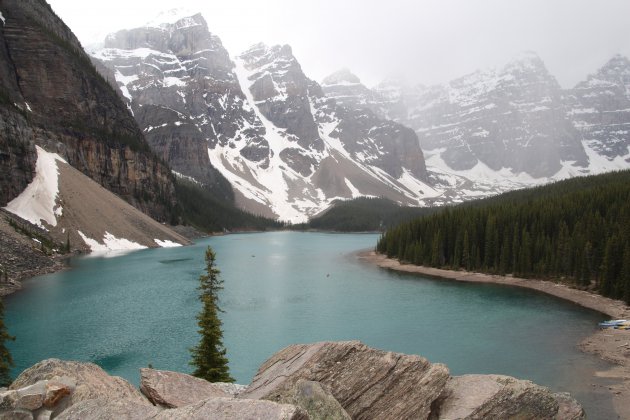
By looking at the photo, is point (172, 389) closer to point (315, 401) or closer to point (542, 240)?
point (315, 401)

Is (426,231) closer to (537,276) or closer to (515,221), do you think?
(515,221)

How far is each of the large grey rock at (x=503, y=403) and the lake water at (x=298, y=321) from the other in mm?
17461

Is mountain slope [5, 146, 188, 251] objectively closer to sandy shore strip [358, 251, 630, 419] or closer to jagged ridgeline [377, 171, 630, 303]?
sandy shore strip [358, 251, 630, 419]

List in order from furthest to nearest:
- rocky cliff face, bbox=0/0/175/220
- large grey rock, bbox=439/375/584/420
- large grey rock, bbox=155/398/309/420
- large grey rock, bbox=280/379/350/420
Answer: rocky cliff face, bbox=0/0/175/220 → large grey rock, bbox=439/375/584/420 → large grey rock, bbox=280/379/350/420 → large grey rock, bbox=155/398/309/420

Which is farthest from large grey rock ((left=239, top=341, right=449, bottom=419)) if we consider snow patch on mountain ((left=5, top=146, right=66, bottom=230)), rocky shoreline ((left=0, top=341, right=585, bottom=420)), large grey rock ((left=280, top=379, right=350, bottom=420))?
snow patch on mountain ((left=5, top=146, right=66, bottom=230))

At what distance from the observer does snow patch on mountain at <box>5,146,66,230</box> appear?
10244 cm

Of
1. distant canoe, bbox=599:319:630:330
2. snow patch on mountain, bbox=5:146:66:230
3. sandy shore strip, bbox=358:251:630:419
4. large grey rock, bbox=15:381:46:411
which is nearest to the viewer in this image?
large grey rock, bbox=15:381:46:411

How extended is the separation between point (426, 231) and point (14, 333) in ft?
266

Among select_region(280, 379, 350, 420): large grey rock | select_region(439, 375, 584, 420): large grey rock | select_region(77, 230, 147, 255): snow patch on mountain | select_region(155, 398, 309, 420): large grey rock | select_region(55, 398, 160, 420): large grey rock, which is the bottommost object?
select_region(77, 230, 147, 255): snow patch on mountain

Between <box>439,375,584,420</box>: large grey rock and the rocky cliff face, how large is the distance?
12786 centimetres

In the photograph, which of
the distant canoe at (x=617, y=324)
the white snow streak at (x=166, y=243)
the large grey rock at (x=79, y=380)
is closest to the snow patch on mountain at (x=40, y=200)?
the white snow streak at (x=166, y=243)

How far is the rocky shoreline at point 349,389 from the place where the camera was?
33.0ft

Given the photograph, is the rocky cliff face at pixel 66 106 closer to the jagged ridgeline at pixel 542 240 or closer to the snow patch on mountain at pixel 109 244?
the snow patch on mountain at pixel 109 244

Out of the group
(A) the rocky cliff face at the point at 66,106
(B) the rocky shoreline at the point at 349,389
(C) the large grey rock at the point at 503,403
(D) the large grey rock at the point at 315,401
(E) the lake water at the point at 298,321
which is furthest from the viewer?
(A) the rocky cliff face at the point at 66,106
